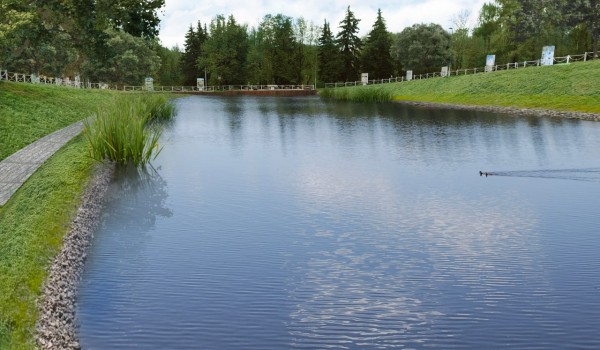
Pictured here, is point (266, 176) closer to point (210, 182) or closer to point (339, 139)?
point (210, 182)

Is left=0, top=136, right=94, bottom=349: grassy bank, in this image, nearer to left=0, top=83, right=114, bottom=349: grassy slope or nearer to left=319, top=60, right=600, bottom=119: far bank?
left=0, top=83, right=114, bottom=349: grassy slope

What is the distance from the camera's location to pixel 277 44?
10006cm

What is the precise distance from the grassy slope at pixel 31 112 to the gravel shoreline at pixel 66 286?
6756mm

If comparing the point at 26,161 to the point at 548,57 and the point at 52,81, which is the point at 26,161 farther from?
the point at 52,81

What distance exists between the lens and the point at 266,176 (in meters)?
17.1

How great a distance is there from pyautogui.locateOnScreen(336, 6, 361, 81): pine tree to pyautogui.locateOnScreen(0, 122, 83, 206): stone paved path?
252 feet

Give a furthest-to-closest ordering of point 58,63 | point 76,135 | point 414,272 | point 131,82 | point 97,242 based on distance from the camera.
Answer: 1. point 131,82
2. point 58,63
3. point 76,135
4. point 97,242
5. point 414,272

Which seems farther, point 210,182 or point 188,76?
point 188,76

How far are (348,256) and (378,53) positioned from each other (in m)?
86.8

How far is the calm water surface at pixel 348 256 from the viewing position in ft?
23.4

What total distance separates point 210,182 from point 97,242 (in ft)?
19.4

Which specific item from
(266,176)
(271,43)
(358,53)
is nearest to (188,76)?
(271,43)

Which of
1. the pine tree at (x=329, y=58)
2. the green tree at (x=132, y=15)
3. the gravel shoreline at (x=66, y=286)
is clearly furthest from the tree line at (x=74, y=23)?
the pine tree at (x=329, y=58)

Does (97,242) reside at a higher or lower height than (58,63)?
lower
